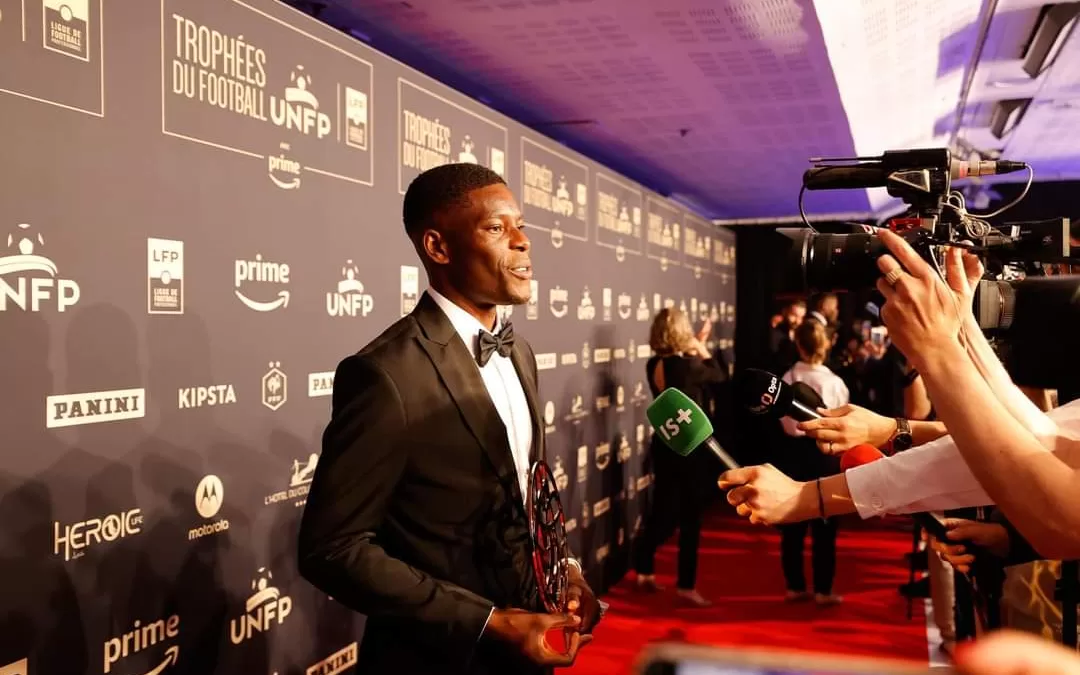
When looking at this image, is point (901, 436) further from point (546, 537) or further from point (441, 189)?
point (441, 189)

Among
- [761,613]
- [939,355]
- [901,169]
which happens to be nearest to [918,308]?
[939,355]

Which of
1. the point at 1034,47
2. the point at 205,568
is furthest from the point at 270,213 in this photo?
the point at 1034,47

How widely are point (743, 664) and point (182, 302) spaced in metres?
1.97

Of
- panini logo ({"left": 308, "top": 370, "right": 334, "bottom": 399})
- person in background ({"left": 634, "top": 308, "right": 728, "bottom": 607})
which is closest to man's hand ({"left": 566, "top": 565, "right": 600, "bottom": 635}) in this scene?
panini logo ({"left": 308, "top": 370, "right": 334, "bottom": 399})

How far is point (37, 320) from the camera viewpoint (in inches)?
70.2

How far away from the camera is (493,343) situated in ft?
5.70

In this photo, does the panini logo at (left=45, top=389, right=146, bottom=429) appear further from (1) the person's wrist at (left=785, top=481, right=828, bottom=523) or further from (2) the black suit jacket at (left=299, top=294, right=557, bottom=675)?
(1) the person's wrist at (left=785, top=481, right=828, bottom=523)

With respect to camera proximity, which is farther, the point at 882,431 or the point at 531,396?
the point at 882,431

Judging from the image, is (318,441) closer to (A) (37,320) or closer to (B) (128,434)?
(B) (128,434)

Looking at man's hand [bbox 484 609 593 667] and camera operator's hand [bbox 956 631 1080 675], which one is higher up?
camera operator's hand [bbox 956 631 1080 675]

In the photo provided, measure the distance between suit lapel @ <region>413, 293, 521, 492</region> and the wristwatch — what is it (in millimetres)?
1225

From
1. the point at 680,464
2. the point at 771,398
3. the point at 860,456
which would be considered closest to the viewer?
the point at 860,456

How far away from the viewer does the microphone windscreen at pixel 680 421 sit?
1.83 metres

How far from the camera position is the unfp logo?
1850 mm
